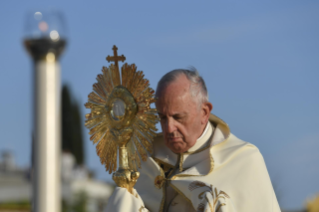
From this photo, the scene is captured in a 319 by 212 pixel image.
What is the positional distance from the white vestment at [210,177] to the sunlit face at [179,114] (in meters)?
0.19

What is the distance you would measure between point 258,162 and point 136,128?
119 centimetres

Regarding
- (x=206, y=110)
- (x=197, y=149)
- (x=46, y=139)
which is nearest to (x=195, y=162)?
(x=197, y=149)

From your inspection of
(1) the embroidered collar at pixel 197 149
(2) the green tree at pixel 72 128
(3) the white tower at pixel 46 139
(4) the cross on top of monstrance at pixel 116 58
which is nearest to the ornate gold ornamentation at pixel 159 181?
(1) the embroidered collar at pixel 197 149

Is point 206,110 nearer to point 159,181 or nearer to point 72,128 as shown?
point 159,181

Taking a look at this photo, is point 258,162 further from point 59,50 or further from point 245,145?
point 59,50

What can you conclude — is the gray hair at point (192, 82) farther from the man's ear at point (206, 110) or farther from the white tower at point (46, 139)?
the white tower at point (46, 139)

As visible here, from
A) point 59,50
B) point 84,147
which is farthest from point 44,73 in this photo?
point 84,147

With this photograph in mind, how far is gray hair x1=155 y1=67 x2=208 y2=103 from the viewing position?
5.21 metres

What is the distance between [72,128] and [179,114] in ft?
92.1

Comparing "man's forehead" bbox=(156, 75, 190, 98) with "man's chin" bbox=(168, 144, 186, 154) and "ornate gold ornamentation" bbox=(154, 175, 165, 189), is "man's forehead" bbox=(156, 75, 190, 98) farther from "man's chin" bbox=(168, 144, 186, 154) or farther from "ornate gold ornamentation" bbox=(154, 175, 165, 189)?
"ornate gold ornamentation" bbox=(154, 175, 165, 189)

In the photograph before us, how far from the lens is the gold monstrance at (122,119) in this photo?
4711mm

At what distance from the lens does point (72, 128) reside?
1289 inches

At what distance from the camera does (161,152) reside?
5.54m

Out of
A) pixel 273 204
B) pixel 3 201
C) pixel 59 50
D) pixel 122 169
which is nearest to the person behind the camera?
pixel 59 50
